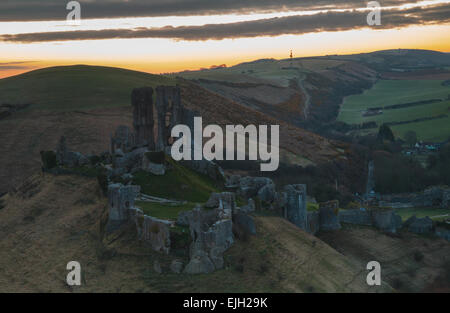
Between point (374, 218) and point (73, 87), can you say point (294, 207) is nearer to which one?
point (374, 218)

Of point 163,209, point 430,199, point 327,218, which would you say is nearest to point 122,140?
point 163,209

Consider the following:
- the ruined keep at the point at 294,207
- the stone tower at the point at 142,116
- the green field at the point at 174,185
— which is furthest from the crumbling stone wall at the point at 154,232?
the stone tower at the point at 142,116

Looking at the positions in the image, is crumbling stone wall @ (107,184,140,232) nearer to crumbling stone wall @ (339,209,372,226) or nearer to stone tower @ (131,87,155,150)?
crumbling stone wall @ (339,209,372,226)

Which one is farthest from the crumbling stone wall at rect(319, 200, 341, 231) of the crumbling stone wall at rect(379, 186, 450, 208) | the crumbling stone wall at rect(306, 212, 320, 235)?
the crumbling stone wall at rect(379, 186, 450, 208)

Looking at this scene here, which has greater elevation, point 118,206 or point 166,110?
point 166,110

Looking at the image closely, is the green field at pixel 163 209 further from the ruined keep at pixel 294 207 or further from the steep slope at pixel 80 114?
the steep slope at pixel 80 114
